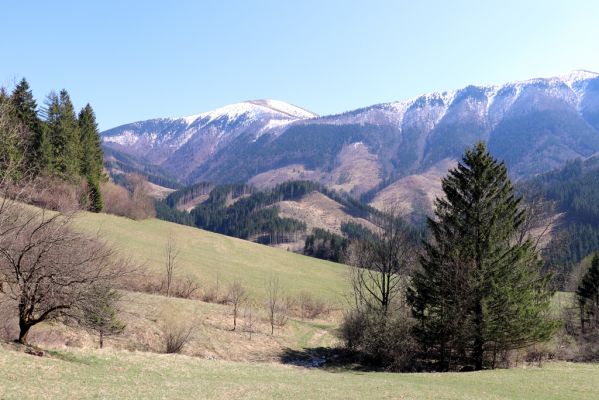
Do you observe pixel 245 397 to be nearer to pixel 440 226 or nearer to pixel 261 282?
pixel 440 226

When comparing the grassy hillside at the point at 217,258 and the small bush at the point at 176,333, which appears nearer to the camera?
the small bush at the point at 176,333

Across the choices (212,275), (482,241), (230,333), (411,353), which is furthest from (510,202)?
(212,275)

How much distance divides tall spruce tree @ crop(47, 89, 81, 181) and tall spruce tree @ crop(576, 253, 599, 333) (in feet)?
282

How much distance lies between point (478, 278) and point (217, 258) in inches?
2650

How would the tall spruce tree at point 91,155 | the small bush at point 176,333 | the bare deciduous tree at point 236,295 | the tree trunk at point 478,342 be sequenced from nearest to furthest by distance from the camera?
the tree trunk at point 478,342
the small bush at point 176,333
the bare deciduous tree at point 236,295
the tall spruce tree at point 91,155

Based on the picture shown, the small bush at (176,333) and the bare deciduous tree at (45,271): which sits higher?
the bare deciduous tree at (45,271)

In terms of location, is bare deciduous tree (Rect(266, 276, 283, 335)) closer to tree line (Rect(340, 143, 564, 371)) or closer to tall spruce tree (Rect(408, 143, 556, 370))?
tree line (Rect(340, 143, 564, 371))

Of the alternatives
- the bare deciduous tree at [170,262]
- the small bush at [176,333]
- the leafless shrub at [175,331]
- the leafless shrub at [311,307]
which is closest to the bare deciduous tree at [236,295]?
the bare deciduous tree at [170,262]

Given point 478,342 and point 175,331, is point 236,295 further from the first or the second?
point 478,342

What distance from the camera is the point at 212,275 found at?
77812mm

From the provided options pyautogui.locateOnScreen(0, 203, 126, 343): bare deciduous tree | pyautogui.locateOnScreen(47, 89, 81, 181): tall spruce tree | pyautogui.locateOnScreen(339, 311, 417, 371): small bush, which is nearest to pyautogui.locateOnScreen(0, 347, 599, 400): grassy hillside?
pyautogui.locateOnScreen(0, 203, 126, 343): bare deciduous tree

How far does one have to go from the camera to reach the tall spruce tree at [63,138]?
77500 millimetres

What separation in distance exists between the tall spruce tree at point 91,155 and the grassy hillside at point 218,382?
66.7 meters

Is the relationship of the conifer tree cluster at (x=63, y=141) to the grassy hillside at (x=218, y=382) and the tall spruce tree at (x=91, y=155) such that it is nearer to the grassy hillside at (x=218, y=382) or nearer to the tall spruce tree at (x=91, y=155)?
the tall spruce tree at (x=91, y=155)
